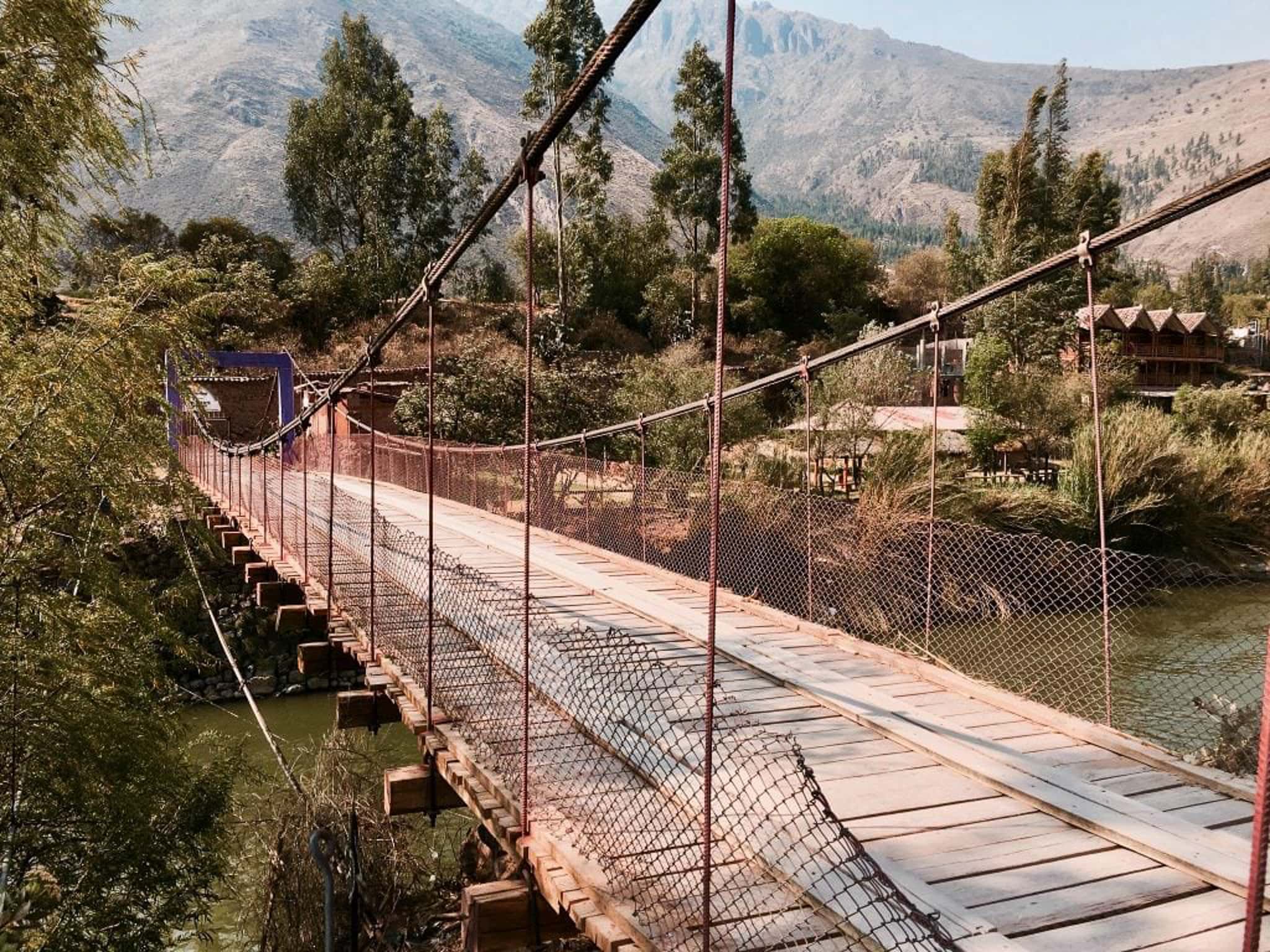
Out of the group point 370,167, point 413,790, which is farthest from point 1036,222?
point 413,790

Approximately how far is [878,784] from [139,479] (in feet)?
8.15

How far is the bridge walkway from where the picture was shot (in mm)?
1675

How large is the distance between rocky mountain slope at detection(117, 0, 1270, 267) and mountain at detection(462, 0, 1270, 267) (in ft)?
1.30

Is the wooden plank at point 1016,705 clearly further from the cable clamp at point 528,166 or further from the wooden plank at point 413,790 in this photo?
the cable clamp at point 528,166

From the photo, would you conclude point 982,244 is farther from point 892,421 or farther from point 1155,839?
point 1155,839

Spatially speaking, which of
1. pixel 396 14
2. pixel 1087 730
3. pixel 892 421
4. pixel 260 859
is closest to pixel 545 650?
pixel 1087 730

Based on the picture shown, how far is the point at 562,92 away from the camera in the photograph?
1769 cm

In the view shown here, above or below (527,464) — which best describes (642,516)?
below

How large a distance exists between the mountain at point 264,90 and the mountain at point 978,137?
81.0 ft

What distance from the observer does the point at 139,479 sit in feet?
10.8

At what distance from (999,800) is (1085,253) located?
4.70 ft

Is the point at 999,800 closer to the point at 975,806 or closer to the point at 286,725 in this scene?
the point at 975,806

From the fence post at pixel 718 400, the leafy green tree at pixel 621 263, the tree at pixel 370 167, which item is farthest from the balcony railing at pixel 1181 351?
the fence post at pixel 718 400

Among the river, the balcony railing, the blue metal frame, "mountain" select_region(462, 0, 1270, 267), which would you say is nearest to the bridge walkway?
the river
